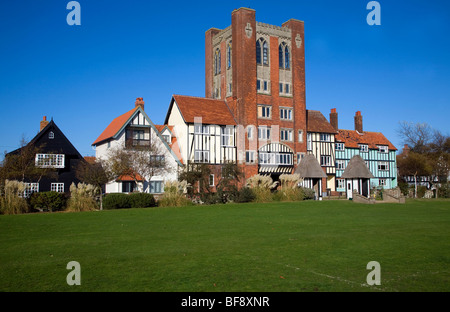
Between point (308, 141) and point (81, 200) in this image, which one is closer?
point (81, 200)

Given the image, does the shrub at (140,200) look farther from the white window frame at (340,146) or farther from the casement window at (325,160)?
the white window frame at (340,146)

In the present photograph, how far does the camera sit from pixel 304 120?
161ft

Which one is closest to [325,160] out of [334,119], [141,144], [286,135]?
[334,119]

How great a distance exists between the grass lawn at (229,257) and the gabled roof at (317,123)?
3731 cm

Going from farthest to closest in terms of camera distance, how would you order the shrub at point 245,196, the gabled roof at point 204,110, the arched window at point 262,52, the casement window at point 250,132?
the arched window at point 262,52 → the casement window at point 250,132 → the gabled roof at point 204,110 → the shrub at point 245,196

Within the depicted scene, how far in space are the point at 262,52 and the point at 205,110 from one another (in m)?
9.69

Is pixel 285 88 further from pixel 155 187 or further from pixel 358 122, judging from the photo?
pixel 358 122

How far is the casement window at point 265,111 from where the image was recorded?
46.0 metres

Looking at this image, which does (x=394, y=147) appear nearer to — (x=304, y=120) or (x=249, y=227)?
(x=304, y=120)

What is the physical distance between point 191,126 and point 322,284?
120 feet

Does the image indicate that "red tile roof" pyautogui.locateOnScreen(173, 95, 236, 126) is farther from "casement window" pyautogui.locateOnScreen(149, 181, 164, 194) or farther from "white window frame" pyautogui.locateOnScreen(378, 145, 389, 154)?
"white window frame" pyautogui.locateOnScreen(378, 145, 389, 154)

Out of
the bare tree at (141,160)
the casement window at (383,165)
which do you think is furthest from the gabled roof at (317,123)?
the bare tree at (141,160)

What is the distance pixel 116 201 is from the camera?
25.6 m

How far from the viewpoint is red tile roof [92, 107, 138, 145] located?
1595 inches
